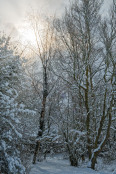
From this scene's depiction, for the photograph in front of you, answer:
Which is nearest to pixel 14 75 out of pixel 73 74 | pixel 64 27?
pixel 73 74

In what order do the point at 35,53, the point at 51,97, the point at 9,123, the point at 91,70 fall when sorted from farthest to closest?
the point at 51,97, the point at 35,53, the point at 91,70, the point at 9,123

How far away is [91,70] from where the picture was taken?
8.90 m

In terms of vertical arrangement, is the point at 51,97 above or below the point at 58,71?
below

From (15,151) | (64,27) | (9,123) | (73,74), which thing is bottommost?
(15,151)

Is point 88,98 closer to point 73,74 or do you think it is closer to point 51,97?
point 73,74

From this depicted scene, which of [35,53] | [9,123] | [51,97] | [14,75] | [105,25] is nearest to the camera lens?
[9,123]

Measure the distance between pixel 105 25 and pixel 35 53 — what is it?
4.81 m

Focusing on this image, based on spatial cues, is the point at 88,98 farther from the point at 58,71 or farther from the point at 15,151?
A: the point at 15,151

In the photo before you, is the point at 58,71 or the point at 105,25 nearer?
the point at 105,25

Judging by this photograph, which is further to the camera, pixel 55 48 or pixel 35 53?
pixel 35 53

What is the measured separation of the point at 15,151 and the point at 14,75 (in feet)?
8.08

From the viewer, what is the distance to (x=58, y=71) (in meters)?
9.24

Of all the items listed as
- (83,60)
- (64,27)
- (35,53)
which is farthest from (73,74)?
(35,53)

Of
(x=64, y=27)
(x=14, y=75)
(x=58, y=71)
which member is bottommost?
(x=14, y=75)
